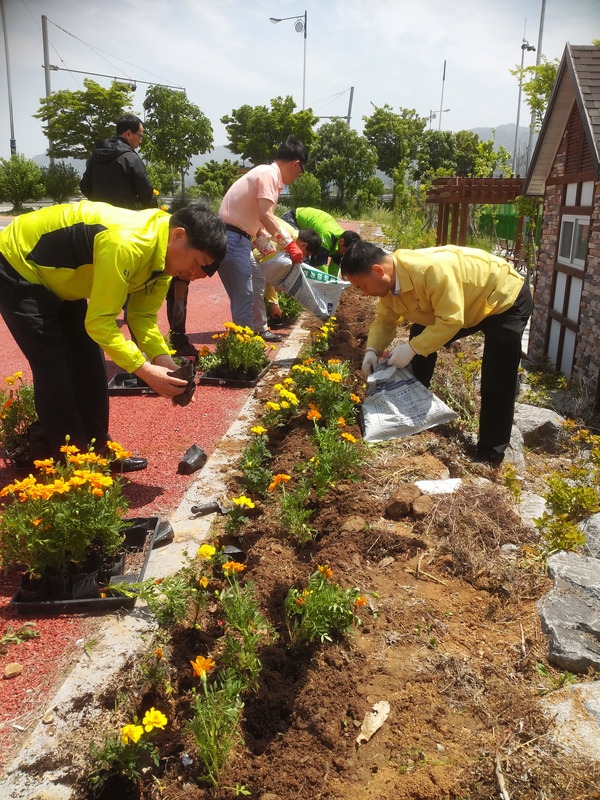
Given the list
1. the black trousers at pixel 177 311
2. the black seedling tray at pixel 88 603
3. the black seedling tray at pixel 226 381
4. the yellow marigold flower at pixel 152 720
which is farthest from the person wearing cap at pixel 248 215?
the yellow marigold flower at pixel 152 720

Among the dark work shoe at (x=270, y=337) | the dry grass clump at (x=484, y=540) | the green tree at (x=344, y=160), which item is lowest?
the dry grass clump at (x=484, y=540)

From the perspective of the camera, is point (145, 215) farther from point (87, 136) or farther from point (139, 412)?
point (87, 136)

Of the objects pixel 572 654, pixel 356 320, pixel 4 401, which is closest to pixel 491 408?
pixel 572 654

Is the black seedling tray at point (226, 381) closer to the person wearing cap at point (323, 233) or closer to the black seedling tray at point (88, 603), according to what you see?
the person wearing cap at point (323, 233)

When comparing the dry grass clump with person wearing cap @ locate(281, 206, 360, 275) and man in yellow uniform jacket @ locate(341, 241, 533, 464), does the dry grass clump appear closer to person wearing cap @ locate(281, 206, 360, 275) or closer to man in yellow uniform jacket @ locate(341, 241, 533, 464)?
man in yellow uniform jacket @ locate(341, 241, 533, 464)

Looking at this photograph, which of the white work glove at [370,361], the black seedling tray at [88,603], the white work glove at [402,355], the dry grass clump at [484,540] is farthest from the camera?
the white work glove at [370,361]

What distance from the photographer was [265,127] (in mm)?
40031

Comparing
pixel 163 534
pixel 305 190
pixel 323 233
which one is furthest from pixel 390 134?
pixel 163 534

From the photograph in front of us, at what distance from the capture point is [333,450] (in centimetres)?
368

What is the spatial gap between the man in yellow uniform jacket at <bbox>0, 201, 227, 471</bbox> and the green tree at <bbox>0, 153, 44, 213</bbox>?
28556 mm

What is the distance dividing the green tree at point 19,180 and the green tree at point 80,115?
1697mm

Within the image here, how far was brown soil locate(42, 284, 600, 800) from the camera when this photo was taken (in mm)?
1894

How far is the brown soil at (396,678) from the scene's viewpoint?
189 cm

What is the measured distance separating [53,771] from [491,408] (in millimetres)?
3154
